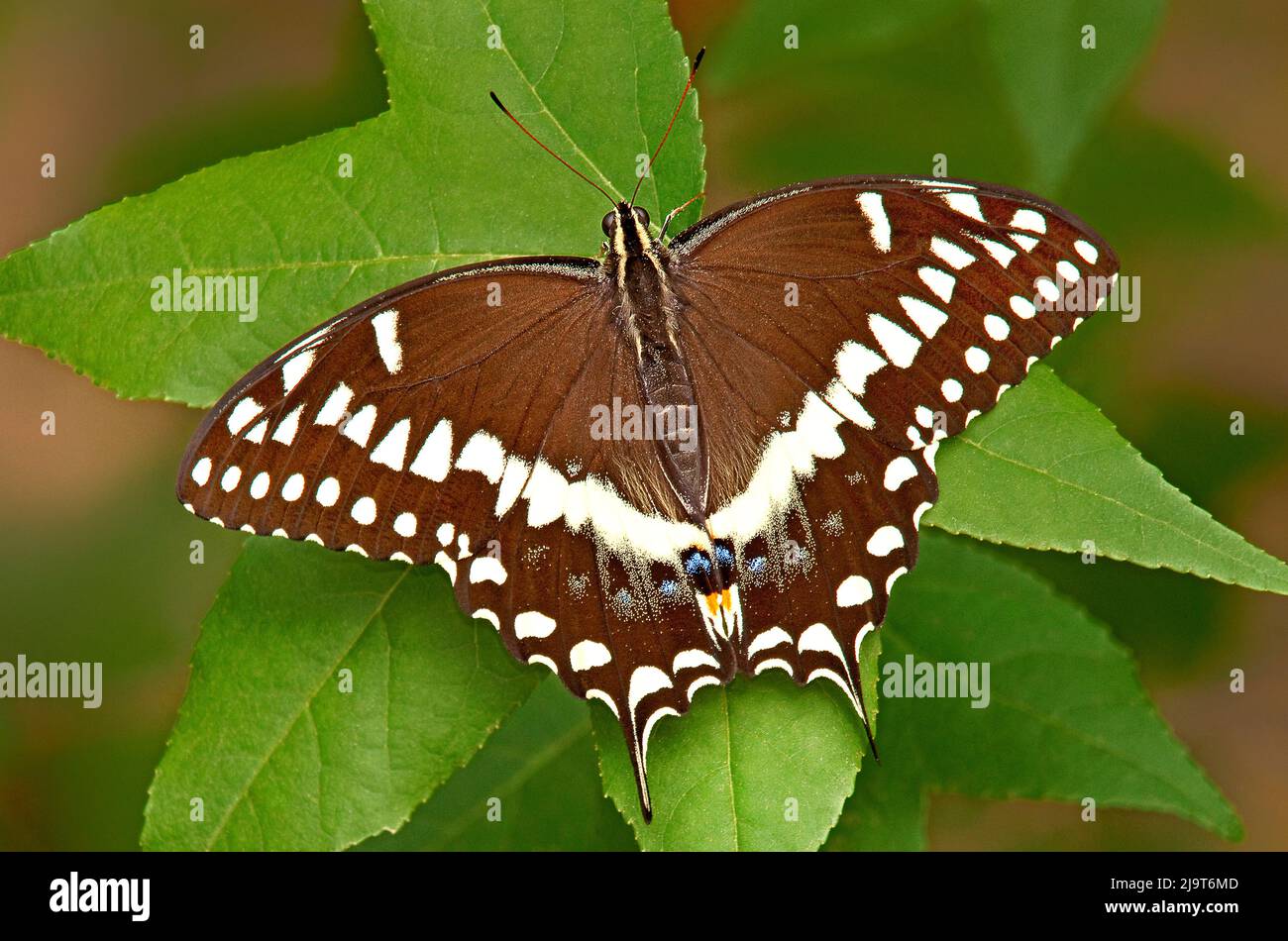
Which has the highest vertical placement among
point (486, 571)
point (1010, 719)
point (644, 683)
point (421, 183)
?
point (421, 183)

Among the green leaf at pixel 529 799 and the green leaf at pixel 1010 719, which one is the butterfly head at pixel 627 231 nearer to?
the green leaf at pixel 1010 719

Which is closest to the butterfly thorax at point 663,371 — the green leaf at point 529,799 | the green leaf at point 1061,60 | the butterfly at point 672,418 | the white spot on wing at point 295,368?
the butterfly at point 672,418

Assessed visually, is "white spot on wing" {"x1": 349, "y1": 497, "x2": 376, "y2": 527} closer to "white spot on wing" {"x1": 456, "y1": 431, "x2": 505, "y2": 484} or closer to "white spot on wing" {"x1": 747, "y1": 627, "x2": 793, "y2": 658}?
"white spot on wing" {"x1": 456, "y1": 431, "x2": 505, "y2": 484}

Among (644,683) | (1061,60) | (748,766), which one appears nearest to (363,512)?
(644,683)

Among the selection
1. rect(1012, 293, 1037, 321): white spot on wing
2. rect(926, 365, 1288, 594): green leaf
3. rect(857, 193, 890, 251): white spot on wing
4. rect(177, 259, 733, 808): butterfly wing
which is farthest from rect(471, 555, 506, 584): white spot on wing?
rect(1012, 293, 1037, 321): white spot on wing

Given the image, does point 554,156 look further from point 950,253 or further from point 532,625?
point 532,625
